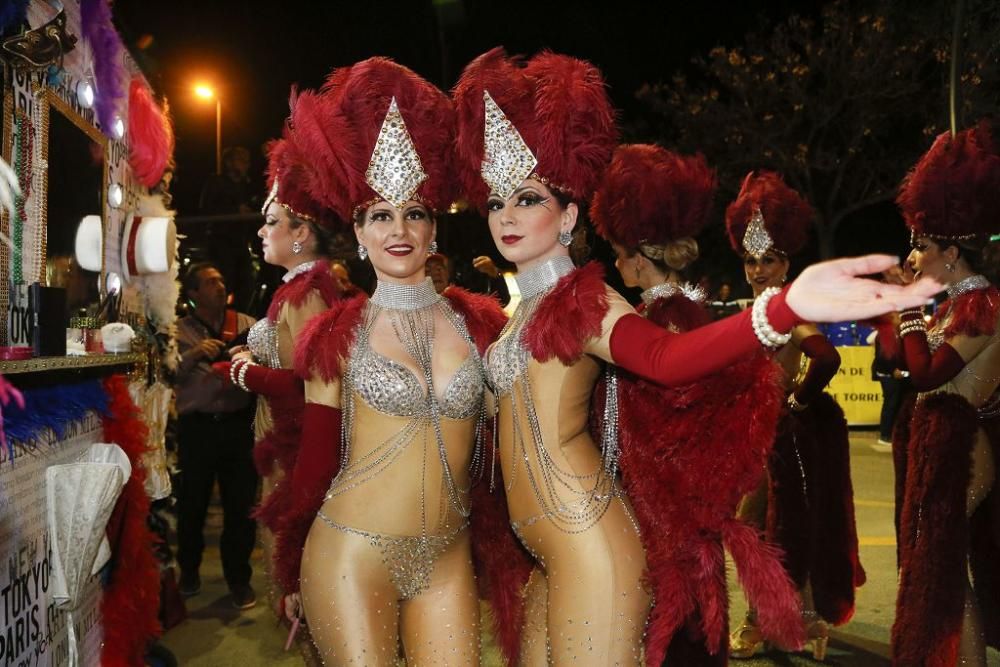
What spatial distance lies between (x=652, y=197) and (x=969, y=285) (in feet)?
5.63

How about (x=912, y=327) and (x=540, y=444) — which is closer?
(x=540, y=444)

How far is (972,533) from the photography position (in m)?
3.98

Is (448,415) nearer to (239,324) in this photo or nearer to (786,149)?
(239,324)

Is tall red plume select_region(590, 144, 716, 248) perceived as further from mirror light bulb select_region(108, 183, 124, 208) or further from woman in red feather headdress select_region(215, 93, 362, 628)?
mirror light bulb select_region(108, 183, 124, 208)

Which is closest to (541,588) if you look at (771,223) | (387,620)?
(387,620)

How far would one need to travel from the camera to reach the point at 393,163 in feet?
8.62

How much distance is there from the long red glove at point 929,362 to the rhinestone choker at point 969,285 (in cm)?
36

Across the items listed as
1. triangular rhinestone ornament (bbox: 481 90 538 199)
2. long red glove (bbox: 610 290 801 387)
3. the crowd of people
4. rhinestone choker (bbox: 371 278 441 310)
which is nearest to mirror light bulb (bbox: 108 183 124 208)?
the crowd of people

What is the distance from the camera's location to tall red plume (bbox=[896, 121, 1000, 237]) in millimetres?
4043

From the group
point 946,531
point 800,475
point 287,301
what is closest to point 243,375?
point 287,301

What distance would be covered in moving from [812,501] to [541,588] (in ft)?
8.72

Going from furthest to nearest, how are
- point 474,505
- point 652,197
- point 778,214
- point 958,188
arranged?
1. point 778,214
2. point 958,188
3. point 652,197
4. point 474,505

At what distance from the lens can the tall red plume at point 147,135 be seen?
4.51 m

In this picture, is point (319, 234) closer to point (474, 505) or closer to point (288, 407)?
point (288, 407)
